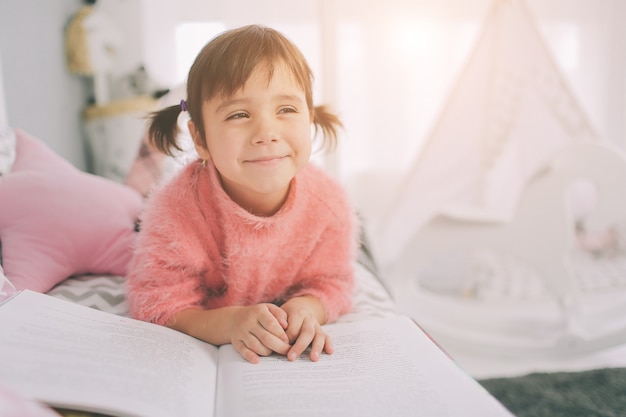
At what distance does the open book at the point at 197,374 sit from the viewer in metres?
0.50

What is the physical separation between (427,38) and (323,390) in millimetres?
2120

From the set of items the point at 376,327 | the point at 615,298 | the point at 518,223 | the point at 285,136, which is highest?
the point at 285,136

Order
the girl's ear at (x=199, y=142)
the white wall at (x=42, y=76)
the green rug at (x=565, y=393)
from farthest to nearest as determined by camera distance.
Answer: the white wall at (x=42, y=76), the green rug at (x=565, y=393), the girl's ear at (x=199, y=142)

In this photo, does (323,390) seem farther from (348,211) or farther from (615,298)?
(615,298)

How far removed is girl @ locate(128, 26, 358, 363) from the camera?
0.74 m

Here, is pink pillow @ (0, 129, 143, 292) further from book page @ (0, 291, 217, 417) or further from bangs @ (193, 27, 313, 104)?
bangs @ (193, 27, 313, 104)

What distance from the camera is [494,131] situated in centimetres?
188

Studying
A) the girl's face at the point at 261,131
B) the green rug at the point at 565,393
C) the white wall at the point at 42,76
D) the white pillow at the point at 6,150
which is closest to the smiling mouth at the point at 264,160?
the girl's face at the point at 261,131

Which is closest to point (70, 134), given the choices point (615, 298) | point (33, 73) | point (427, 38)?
point (33, 73)

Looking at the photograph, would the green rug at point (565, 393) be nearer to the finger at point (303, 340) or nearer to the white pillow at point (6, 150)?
the finger at point (303, 340)

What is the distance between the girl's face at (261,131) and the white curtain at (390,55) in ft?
4.89

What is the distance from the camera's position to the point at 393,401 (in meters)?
0.53

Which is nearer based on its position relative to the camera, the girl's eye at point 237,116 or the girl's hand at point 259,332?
the girl's hand at point 259,332

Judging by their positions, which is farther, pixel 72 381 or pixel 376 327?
pixel 376 327
